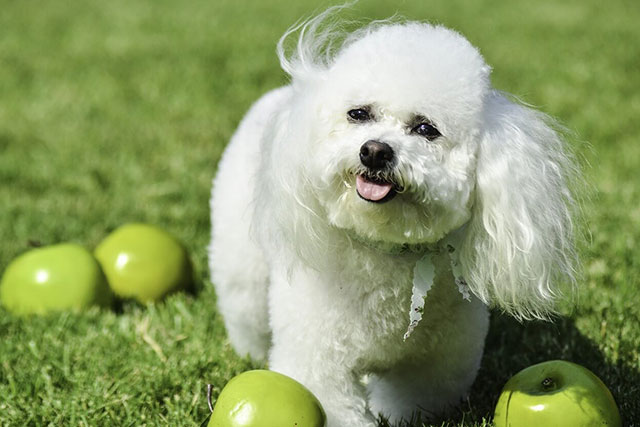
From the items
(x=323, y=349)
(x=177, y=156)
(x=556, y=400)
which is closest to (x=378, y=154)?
(x=323, y=349)

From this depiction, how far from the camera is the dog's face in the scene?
7.73 feet

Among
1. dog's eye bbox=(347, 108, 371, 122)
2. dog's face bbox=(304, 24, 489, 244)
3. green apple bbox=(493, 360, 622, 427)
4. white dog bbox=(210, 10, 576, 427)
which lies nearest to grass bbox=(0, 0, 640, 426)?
green apple bbox=(493, 360, 622, 427)

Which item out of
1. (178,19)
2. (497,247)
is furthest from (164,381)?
(178,19)

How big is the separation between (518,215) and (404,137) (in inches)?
15.7

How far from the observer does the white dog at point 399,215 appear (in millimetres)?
2412

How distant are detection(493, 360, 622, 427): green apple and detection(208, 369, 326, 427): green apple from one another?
1.86ft

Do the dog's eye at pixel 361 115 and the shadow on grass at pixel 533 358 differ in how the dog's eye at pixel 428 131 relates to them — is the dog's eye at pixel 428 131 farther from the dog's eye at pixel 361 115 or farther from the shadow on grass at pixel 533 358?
the shadow on grass at pixel 533 358

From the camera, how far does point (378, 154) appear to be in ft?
7.54

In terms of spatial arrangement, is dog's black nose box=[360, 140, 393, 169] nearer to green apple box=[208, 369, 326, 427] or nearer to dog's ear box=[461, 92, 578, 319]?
dog's ear box=[461, 92, 578, 319]

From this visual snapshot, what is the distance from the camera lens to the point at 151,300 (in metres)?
3.83

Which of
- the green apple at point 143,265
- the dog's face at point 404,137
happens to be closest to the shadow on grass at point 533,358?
the dog's face at point 404,137

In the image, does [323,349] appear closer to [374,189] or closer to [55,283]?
[374,189]

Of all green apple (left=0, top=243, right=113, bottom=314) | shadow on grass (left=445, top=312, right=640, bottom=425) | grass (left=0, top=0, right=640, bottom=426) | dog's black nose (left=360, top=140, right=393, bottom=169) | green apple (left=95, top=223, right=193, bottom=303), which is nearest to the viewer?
dog's black nose (left=360, top=140, right=393, bottom=169)

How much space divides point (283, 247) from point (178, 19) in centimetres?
625
